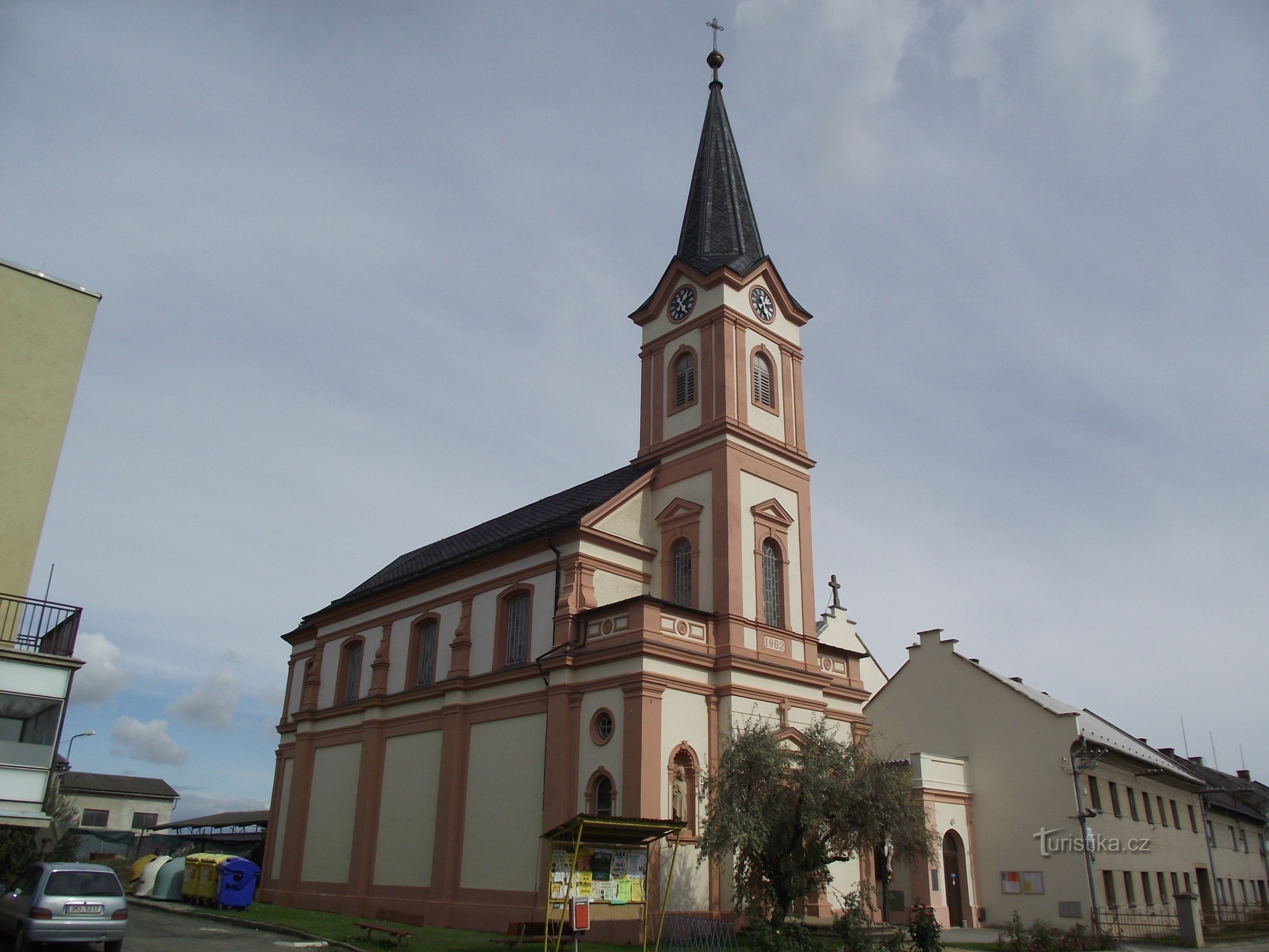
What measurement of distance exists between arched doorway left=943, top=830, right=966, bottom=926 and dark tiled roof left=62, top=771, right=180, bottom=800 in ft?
208

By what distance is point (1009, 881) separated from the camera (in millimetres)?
30312

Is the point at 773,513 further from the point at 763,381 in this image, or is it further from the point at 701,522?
the point at 763,381

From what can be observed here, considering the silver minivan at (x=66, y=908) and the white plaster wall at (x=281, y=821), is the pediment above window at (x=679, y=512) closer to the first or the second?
the silver minivan at (x=66, y=908)

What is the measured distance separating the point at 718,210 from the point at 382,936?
80.2ft

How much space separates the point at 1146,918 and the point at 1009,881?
5093mm

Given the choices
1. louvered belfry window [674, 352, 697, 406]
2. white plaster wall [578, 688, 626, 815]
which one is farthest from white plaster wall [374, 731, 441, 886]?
louvered belfry window [674, 352, 697, 406]

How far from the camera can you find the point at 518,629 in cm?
2836

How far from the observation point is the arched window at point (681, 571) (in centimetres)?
2688

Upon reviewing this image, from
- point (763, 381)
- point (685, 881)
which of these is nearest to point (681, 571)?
point (763, 381)

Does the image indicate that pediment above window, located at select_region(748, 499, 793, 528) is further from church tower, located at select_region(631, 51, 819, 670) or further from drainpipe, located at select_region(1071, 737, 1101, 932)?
drainpipe, located at select_region(1071, 737, 1101, 932)

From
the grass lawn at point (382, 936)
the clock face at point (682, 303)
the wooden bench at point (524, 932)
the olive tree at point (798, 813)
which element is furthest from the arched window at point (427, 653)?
the olive tree at point (798, 813)

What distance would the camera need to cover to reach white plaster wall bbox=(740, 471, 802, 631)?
26188 millimetres

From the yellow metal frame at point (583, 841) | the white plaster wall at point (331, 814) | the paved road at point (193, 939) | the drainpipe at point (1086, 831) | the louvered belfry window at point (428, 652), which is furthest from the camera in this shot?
the white plaster wall at point (331, 814)

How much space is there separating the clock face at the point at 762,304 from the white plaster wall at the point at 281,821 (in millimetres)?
24361
